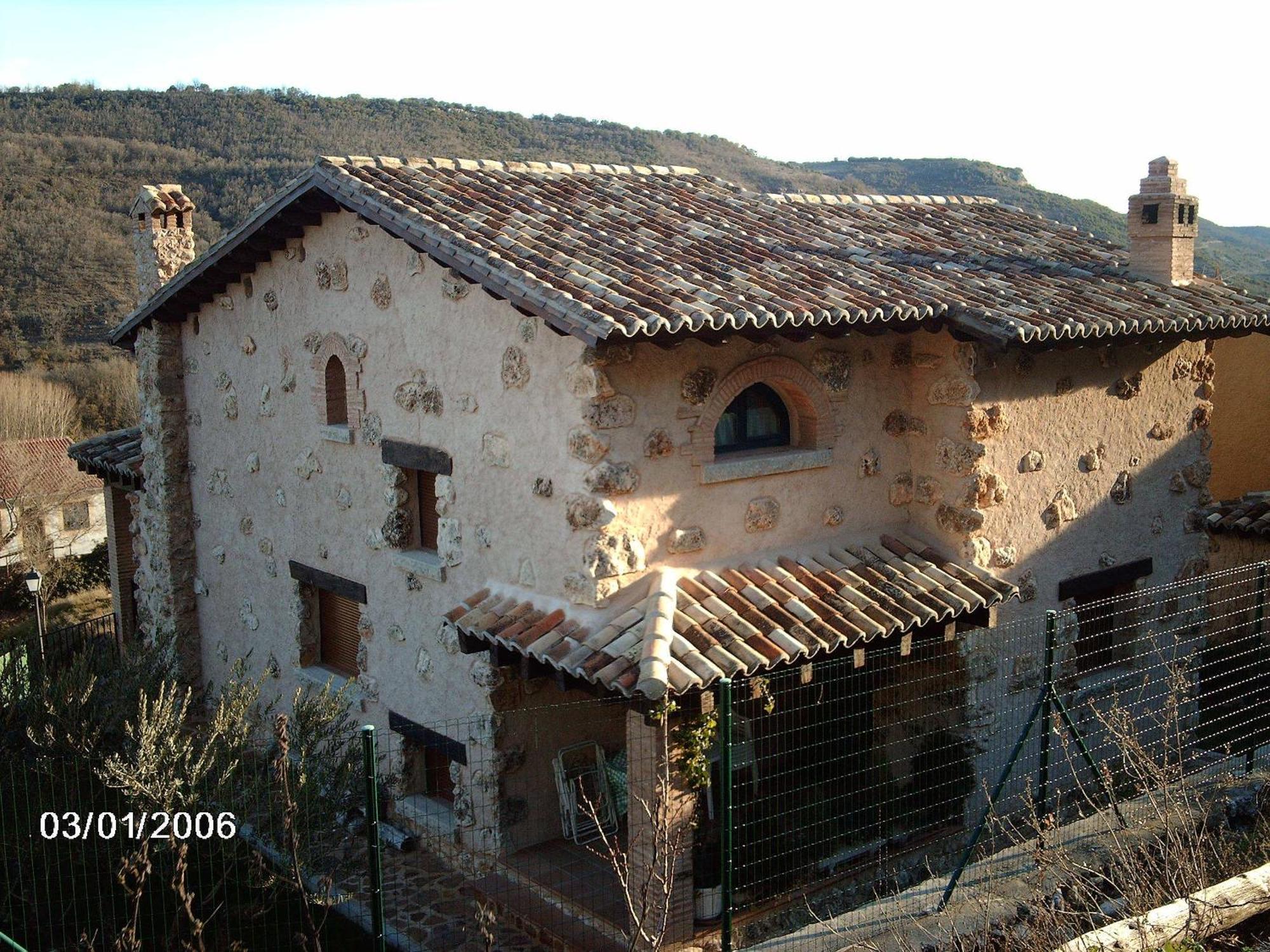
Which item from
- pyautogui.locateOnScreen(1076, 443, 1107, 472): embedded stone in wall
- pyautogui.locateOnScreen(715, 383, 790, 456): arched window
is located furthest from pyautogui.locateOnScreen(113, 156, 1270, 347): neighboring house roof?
pyautogui.locateOnScreen(1076, 443, 1107, 472): embedded stone in wall

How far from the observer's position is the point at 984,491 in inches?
380

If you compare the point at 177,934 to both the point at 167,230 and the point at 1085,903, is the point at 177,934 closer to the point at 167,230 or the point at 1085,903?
the point at 1085,903

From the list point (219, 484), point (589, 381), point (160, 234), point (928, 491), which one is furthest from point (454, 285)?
point (160, 234)

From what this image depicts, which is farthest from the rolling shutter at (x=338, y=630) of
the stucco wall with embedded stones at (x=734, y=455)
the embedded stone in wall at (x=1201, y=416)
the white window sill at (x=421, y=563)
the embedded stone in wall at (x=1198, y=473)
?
the embedded stone in wall at (x=1201, y=416)

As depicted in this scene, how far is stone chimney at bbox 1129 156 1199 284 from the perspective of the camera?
11242 mm

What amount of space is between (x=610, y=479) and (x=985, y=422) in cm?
→ 326

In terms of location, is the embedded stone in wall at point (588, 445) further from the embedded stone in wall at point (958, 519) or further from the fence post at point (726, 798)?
the embedded stone in wall at point (958, 519)

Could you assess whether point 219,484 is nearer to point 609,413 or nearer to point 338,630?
point 338,630

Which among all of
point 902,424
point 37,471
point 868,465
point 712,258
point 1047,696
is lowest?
point 37,471

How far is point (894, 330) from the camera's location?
9094mm

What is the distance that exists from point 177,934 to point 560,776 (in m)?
3.21

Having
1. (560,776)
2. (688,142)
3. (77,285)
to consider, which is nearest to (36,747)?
(560,776)
